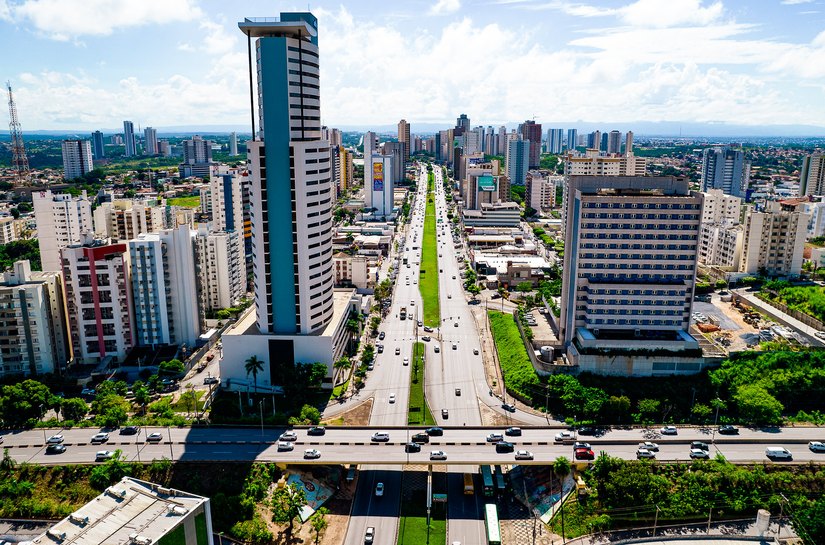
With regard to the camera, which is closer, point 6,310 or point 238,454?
point 238,454

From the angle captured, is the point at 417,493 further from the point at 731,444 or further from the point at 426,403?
the point at 731,444

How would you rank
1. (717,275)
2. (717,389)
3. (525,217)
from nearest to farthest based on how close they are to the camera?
(717,389)
(717,275)
(525,217)

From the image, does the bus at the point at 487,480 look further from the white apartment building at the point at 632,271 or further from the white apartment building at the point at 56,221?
the white apartment building at the point at 56,221

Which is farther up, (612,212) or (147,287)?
(612,212)

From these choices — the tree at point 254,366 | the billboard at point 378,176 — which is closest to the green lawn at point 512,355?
the tree at point 254,366

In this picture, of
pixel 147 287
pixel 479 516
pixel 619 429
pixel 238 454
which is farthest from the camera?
pixel 147 287

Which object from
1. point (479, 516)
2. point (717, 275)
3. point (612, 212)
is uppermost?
point (612, 212)

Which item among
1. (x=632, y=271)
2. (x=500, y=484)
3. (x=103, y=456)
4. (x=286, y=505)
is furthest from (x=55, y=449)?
(x=632, y=271)

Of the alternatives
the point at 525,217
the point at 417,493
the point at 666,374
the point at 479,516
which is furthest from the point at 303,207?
the point at 525,217
